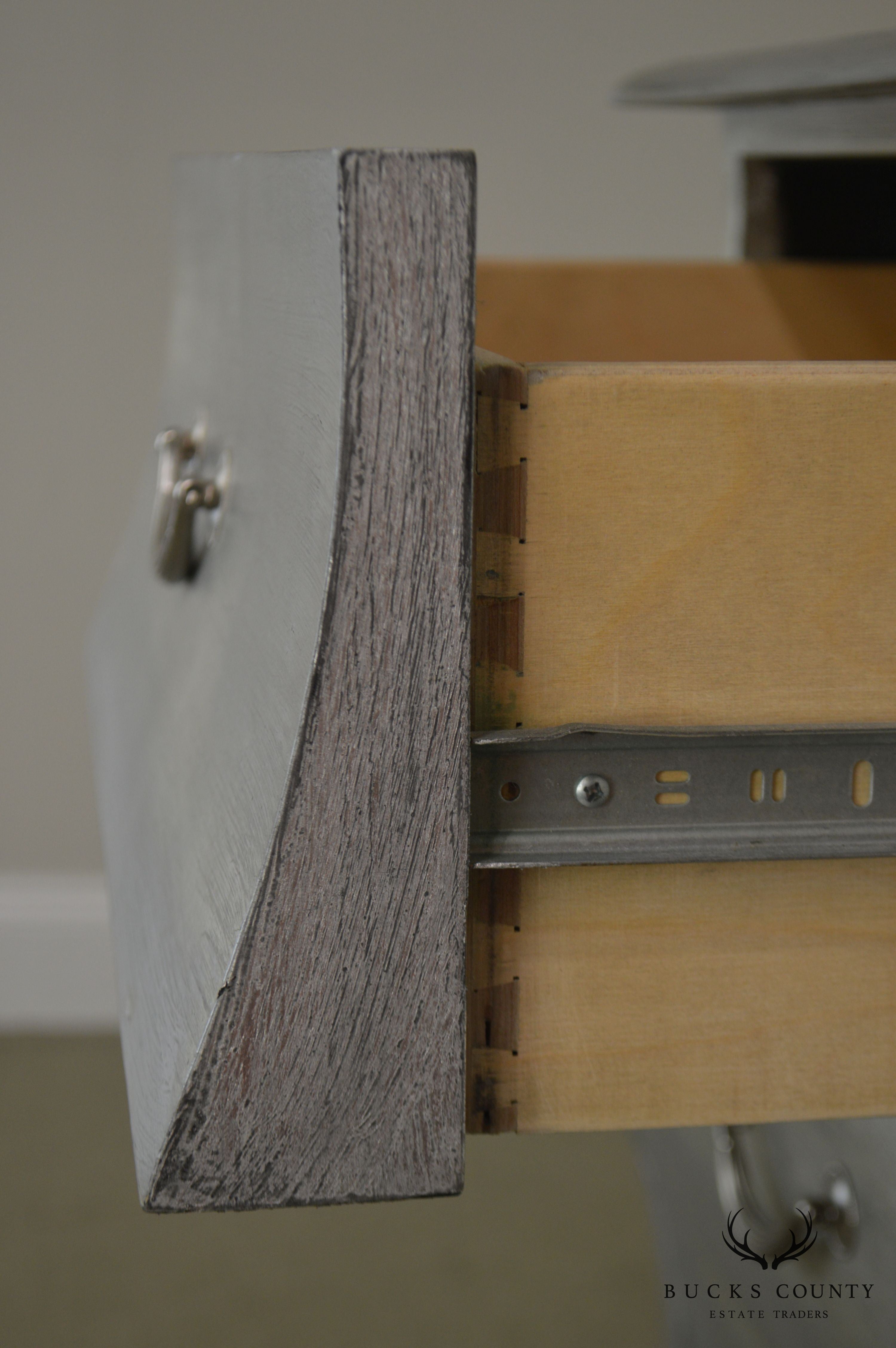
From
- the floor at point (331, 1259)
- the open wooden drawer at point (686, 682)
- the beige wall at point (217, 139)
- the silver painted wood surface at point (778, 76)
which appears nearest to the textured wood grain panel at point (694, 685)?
the open wooden drawer at point (686, 682)

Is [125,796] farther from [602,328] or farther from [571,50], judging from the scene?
[571,50]

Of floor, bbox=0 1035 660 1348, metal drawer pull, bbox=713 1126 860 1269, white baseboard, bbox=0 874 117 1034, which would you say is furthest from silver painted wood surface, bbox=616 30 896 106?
white baseboard, bbox=0 874 117 1034

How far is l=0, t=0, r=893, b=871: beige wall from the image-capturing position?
1.63 meters

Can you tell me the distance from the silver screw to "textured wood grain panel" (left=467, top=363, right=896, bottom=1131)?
0.02 meters

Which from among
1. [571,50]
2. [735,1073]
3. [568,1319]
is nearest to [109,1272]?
[568,1319]

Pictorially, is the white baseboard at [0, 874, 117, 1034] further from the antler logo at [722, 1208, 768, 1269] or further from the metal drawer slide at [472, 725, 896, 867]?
the metal drawer slide at [472, 725, 896, 867]

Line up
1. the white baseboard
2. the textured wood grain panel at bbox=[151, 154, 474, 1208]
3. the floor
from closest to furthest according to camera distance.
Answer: the textured wood grain panel at bbox=[151, 154, 474, 1208] → the floor → the white baseboard

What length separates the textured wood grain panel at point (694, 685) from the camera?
32 cm

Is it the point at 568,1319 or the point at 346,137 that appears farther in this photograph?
the point at 346,137

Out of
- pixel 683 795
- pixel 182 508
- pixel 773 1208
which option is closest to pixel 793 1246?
pixel 773 1208

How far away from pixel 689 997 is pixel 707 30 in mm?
1629

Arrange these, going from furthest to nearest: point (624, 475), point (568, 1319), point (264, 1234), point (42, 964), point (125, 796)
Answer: point (42, 964)
point (264, 1234)
point (568, 1319)
point (125, 796)
point (624, 475)

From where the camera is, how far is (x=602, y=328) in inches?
32.9

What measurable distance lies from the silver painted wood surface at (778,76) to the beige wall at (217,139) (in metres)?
0.87
